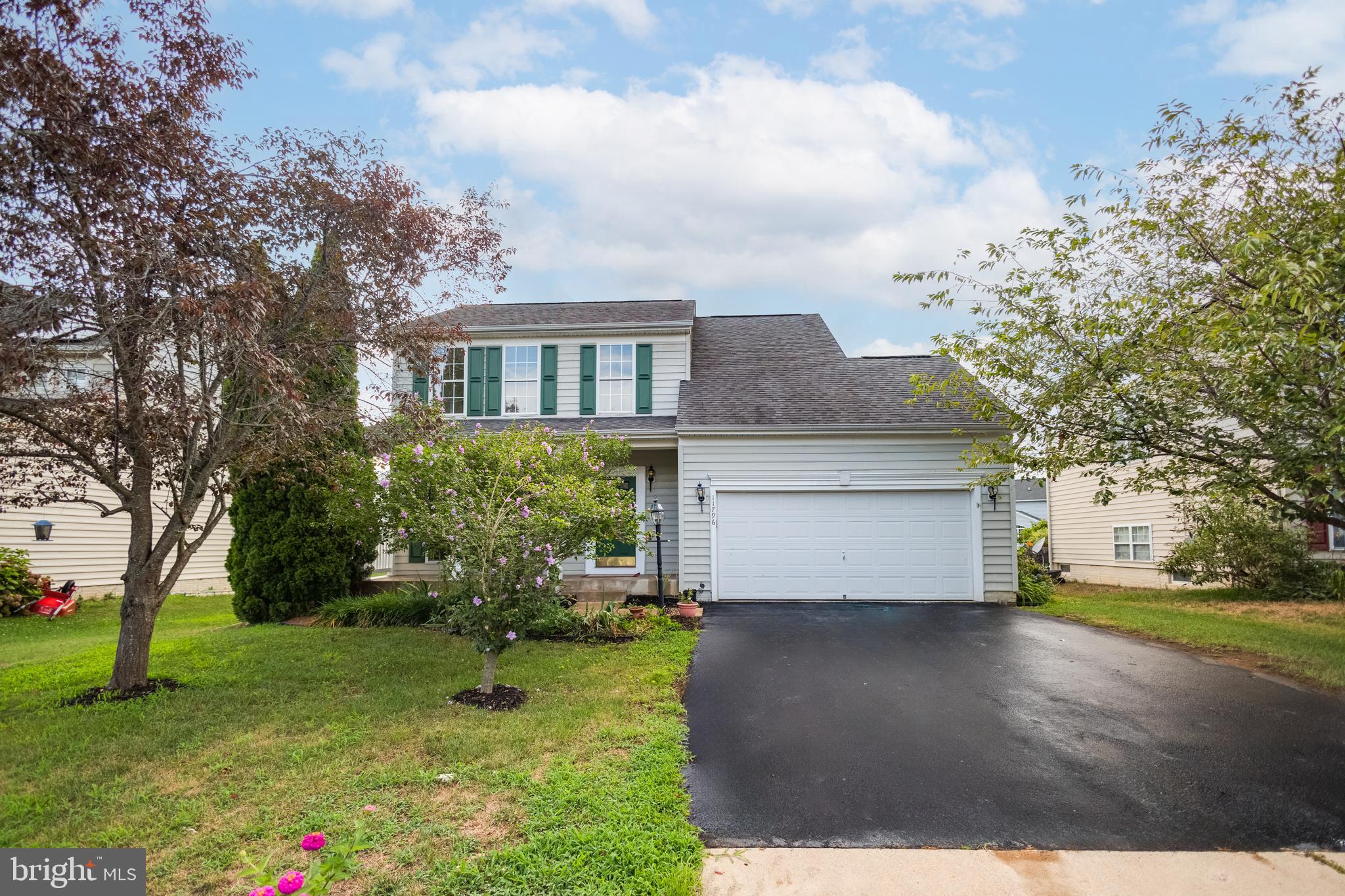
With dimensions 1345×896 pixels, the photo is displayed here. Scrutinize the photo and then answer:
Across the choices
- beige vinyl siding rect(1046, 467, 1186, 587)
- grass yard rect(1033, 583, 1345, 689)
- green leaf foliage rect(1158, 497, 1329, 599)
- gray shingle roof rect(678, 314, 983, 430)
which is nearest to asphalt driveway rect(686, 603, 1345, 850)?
grass yard rect(1033, 583, 1345, 689)

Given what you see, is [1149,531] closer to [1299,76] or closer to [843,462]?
[843,462]

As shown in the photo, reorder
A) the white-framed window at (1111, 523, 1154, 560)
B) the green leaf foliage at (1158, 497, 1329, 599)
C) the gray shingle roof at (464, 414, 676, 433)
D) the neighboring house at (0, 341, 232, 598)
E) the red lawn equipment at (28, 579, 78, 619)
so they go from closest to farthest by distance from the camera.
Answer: the red lawn equipment at (28, 579, 78, 619) < the neighboring house at (0, 341, 232, 598) < the green leaf foliage at (1158, 497, 1329, 599) < the gray shingle roof at (464, 414, 676, 433) < the white-framed window at (1111, 523, 1154, 560)

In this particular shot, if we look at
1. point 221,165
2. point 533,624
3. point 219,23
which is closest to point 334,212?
point 221,165

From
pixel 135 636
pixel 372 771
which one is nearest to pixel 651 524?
pixel 135 636

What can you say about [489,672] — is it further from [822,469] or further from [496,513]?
[822,469]

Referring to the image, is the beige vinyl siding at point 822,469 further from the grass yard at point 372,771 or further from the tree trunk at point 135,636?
the tree trunk at point 135,636

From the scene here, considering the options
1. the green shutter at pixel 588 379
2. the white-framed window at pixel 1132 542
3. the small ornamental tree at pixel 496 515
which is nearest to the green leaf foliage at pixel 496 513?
the small ornamental tree at pixel 496 515

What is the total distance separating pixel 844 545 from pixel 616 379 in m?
5.48

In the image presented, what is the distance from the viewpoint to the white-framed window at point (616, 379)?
45.2 ft

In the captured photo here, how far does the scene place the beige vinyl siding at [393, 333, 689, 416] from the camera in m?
13.8

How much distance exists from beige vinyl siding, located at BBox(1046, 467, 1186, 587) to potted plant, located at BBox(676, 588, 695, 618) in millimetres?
9817

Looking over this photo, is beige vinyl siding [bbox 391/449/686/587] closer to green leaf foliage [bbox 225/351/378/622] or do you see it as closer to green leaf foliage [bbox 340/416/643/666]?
green leaf foliage [bbox 225/351/378/622]

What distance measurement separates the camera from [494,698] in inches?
233

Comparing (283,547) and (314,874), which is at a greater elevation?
(283,547)
